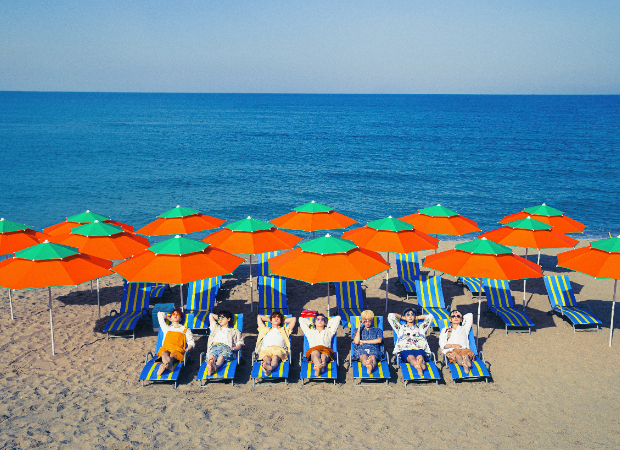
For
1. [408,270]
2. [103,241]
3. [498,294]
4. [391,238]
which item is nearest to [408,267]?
[408,270]

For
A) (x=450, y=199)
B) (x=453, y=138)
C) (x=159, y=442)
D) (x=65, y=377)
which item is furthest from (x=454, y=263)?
(x=453, y=138)

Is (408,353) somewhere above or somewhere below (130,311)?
above

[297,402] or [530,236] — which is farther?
[530,236]

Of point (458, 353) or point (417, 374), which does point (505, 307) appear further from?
point (417, 374)

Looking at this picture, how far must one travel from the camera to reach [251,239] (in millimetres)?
10016

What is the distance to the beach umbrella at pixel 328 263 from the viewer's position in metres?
7.90

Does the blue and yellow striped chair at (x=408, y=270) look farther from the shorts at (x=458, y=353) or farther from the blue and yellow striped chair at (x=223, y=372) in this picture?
the blue and yellow striped chair at (x=223, y=372)

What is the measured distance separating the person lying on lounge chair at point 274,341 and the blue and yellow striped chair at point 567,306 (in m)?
6.13

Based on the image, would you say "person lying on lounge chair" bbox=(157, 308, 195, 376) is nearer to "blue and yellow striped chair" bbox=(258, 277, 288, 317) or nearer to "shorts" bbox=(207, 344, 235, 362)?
"shorts" bbox=(207, 344, 235, 362)

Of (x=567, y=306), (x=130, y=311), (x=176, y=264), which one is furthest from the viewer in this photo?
(x=567, y=306)

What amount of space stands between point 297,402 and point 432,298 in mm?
4796

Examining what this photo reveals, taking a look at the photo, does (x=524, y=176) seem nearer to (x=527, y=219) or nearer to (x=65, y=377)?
(x=527, y=219)

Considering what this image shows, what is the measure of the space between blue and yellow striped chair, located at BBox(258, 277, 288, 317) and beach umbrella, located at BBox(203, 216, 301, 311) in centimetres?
51

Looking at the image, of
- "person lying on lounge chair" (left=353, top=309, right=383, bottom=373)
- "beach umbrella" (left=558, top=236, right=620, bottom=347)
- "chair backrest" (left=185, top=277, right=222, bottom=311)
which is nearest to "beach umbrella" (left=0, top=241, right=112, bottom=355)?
"chair backrest" (left=185, top=277, right=222, bottom=311)
